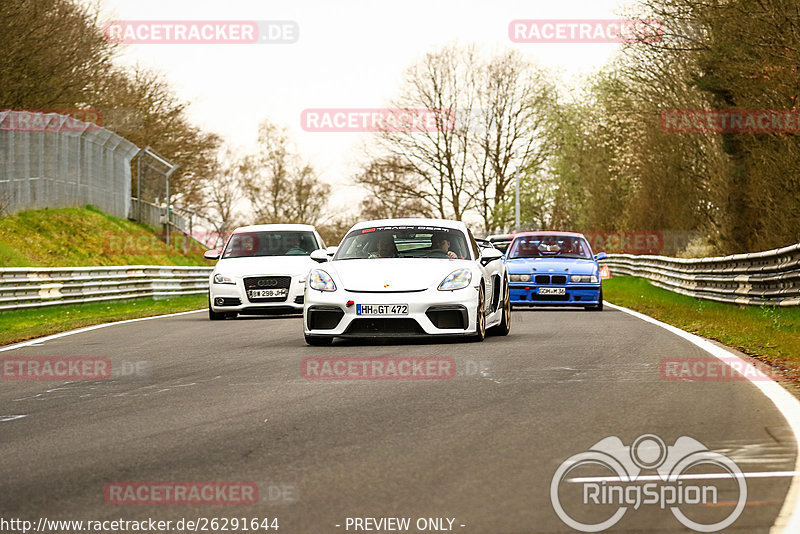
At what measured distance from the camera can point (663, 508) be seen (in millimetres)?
5027

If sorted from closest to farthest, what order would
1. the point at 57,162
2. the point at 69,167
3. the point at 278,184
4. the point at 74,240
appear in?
the point at 57,162 → the point at 74,240 → the point at 69,167 → the point at 278,184

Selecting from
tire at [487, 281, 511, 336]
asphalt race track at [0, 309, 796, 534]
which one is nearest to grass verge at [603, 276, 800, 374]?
asphalt race track at [0, 309, 796, 534]

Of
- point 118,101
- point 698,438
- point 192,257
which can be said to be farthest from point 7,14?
point 698,438

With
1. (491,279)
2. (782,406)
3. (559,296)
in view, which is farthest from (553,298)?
(782,406)

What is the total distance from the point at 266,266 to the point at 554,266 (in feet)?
16.9

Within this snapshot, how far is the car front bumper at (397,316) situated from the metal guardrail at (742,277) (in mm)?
5390

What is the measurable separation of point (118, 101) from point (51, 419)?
53.2m

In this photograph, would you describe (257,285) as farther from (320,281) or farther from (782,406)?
(782,406)

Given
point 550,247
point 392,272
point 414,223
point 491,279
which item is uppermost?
point 414,223

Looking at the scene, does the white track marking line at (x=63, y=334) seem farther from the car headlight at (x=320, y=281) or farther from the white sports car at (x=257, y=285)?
the car headlight at (x=320, y=281)

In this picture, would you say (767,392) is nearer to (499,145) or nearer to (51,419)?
(51,419)

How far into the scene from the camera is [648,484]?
5457mm

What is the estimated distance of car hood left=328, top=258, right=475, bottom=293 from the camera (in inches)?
504

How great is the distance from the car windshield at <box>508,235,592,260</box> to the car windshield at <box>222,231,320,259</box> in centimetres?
399
